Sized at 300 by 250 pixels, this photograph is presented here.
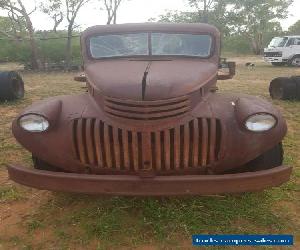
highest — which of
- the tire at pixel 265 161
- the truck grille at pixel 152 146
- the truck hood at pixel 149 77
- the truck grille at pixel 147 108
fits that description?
the truck hood at pixel 149 77

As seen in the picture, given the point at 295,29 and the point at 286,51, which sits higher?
the point at 295,29

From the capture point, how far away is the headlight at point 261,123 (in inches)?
118

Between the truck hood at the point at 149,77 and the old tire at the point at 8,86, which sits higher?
the truck hood at the point at 149,77

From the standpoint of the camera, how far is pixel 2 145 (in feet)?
18.4

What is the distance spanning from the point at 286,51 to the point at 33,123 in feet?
63.9

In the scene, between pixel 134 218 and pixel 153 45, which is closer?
pixel 134 218

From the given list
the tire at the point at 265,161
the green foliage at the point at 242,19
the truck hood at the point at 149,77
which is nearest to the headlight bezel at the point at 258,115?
the tire at the point at 265,161

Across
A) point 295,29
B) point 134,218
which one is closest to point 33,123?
point 134,218

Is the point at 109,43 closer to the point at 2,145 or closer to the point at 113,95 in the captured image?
the point at 113,95

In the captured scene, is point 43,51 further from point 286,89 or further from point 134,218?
point 134,218

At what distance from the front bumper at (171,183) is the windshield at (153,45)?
1.81 m

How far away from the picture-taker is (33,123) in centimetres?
316

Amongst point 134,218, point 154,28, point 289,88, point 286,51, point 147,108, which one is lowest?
point 286,51

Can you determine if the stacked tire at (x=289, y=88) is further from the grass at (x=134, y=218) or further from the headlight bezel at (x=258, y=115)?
the headlight bezel at (x=258, y=115)
